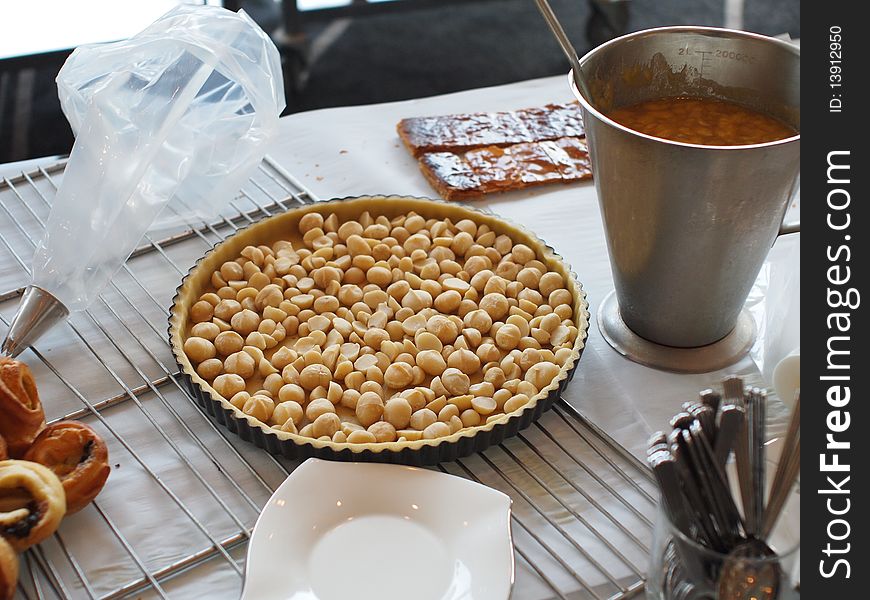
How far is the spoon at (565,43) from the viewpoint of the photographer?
863mm

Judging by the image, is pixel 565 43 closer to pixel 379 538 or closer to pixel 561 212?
pixel 561 212

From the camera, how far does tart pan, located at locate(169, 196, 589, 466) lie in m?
0.82

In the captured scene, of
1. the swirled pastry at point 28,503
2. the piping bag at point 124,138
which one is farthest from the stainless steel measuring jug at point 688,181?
the swirled pastry at point 28,503

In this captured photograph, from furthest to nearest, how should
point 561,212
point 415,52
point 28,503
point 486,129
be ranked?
point 415,52 → point 486,129 → point 561,212 → point 28,503

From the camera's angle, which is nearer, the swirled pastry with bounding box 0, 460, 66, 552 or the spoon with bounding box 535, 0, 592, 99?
the swirled pastry with bounding box 0, 460, 66, 552

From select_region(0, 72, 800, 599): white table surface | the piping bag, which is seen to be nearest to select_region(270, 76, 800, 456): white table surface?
select_region(0, 72, 800, 599): white table surface

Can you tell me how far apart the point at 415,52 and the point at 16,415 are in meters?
1.92

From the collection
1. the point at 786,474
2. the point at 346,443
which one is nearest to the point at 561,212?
the point at 346,443

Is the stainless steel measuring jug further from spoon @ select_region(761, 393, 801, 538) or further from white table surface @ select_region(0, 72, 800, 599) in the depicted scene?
spoon @ select_region(761, 393, 801, 538)

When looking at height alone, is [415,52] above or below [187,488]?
below

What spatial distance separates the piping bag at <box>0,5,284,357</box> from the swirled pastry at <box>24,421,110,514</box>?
17 centimetres

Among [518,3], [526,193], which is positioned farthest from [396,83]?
Answer: [526,193]

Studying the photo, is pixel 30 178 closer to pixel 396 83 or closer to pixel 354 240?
pixel 354 240

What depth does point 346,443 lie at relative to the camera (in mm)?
826
